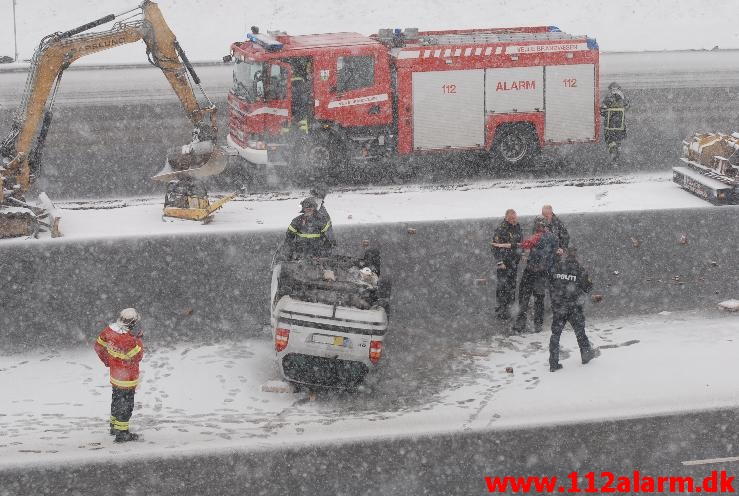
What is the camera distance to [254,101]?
18.3 metres

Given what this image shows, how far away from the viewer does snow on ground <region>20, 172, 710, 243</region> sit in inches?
613

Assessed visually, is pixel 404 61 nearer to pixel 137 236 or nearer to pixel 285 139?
pixel 285 139

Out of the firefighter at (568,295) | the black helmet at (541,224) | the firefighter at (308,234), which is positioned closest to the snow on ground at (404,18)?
the firefighter at (308,234)

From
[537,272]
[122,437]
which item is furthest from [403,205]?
[122,437]

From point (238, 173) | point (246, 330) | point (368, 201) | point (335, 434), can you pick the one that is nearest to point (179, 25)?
point (238, 173)

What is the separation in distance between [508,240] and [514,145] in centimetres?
550

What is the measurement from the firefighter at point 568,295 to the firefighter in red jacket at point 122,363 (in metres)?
4.92

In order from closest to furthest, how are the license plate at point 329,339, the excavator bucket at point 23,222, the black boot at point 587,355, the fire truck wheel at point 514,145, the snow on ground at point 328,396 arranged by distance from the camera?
the snow on ground at point 328,396, the license plate at point 329,339, the black boot at point 587,355, the excavator bucket at point 23,222, the fire truck wheel at point 514,145

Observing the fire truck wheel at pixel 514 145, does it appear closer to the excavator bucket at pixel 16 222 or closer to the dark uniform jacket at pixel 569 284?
the dark uniform jacket at pixel 569 284

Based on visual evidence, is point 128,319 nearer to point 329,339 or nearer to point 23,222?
point 329,339

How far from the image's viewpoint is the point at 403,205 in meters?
17.1

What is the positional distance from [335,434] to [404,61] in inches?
350

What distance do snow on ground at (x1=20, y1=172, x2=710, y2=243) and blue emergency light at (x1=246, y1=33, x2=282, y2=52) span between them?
2.50 m

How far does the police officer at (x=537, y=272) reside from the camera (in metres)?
13.6
